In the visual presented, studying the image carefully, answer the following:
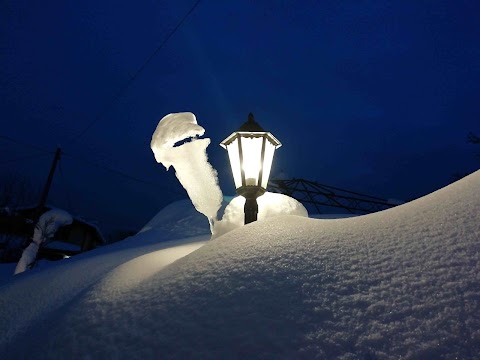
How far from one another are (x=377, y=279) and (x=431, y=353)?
0.38 m

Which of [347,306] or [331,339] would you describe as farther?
[347,306]

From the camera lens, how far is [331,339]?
1.09m

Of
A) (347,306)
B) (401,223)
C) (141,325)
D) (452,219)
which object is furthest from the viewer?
(401,223)

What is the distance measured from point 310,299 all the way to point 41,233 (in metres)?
10.2

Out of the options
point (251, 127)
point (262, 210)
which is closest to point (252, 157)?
point (251, 127)

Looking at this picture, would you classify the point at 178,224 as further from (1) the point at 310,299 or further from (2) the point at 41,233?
(1) the point at 310,299

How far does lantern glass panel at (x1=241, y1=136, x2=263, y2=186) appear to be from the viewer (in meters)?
3.33

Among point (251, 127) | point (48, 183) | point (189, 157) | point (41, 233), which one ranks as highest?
point (48, 183)

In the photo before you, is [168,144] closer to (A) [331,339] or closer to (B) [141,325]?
(B) [141,325]

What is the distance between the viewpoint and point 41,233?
9.13m

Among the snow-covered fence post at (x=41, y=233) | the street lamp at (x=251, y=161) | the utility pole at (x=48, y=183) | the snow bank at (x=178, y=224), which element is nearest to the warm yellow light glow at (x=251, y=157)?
the street lamp at (x=251, y=161)

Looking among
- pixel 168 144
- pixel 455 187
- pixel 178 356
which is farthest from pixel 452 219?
pixel 168 144

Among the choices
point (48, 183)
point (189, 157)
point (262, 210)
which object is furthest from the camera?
point (48, 183)

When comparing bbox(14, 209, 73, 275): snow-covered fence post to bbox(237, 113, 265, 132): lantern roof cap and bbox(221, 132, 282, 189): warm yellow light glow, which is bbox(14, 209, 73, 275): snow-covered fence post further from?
bbox(237, 113, 265, 132): lantern roof cap
